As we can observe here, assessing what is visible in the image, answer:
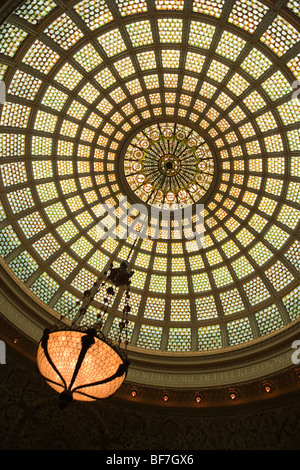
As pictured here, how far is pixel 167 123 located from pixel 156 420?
1037cm

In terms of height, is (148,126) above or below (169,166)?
above

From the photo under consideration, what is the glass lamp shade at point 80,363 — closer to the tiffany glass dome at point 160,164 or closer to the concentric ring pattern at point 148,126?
the tiffany glass dome at point 160,164

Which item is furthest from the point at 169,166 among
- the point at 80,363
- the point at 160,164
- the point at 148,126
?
the point at 80,363

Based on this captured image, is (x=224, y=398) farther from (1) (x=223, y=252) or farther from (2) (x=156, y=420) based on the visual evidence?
(1) (x=223, y=252)

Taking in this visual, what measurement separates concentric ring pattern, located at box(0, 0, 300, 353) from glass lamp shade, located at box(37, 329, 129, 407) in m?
5.51

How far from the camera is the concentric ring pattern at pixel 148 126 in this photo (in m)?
9.52

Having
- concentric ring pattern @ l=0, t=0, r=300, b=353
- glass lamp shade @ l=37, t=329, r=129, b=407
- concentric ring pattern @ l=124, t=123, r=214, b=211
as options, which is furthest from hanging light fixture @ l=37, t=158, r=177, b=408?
concentric ring pattern @ l=124, t=123, r=214, b=211

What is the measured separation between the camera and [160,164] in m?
13.4

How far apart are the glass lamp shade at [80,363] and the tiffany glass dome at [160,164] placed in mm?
4303

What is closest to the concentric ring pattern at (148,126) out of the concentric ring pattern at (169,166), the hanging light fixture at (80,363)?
the concentric ring pattern at (169,166)

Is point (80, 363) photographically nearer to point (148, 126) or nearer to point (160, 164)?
point (160, 164)

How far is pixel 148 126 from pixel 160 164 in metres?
1.51

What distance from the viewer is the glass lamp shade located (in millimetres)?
6551
